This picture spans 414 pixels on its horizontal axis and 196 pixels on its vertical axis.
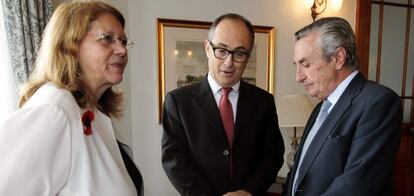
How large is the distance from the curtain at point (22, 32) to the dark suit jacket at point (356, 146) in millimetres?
1573

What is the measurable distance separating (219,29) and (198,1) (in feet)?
4.91

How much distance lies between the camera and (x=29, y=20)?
1636 mm

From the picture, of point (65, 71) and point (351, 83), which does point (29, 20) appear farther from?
point (351, 83)

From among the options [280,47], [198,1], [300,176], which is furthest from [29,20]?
[280,47]

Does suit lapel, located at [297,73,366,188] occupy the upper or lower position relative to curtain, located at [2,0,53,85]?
lower

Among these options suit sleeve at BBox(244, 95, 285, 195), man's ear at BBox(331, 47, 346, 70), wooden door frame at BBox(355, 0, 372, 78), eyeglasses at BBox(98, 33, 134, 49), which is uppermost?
wooden door frame at BBox(355, 0, 372, 78)

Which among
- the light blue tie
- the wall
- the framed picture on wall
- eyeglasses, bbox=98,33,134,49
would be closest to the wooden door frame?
the wall

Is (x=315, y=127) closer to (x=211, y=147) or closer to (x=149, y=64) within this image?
(x=211, y=147)

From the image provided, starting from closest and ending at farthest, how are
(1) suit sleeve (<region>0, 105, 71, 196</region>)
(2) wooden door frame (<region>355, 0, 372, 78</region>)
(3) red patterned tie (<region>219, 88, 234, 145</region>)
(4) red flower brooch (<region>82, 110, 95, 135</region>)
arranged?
(1) suit sleeve (<region>0, 105, 71, 196</region>) < (4) red flower brooch (<region>82, 110, 95, 135</region>) < (3) red patterned tie (<region>219, 88, 234, 145</region>) < (2) wooden door frame (<region>355, 0, 372, 78</region>)

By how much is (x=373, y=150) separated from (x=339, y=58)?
402mm

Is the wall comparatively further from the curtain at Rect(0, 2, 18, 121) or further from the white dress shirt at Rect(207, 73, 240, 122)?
the white dress shirt at Rect(207, 73, 240, 122)

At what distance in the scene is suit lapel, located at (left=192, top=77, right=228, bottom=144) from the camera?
1333 mm

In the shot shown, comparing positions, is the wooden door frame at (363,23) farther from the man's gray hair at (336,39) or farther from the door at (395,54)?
the man's gray hair at (336,39)

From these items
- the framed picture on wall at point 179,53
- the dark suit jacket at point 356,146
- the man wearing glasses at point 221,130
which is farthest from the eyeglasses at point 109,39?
the framed picture on wall at point 179,53
